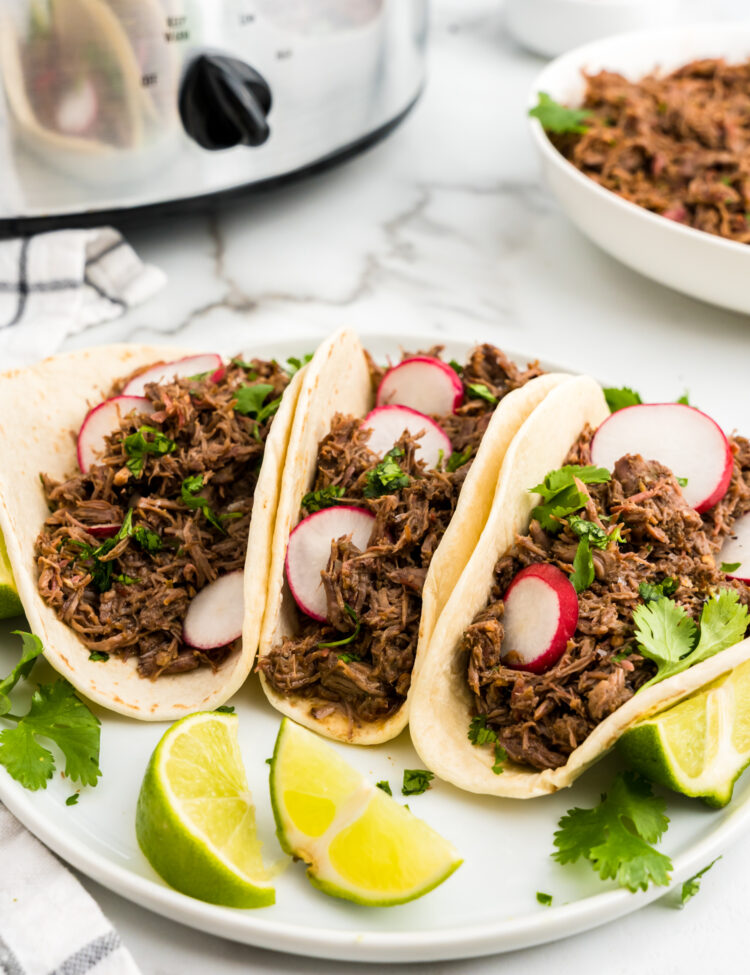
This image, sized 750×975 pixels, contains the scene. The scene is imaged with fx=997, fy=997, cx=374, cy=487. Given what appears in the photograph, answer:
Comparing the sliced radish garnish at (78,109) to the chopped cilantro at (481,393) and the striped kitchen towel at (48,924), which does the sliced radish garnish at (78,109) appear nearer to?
the chopped cilantro at (481,393)

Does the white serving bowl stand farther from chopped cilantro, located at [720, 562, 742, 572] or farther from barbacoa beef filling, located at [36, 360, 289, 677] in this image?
barbacoa beef filling, located at [36, 360, 289, 677]

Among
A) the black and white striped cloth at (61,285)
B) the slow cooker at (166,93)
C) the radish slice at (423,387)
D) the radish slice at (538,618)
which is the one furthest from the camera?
the black and white striped cloth at (61,285)

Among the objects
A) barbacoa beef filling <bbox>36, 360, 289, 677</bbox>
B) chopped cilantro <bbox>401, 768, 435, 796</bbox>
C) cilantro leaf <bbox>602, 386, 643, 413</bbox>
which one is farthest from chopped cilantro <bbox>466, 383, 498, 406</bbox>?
chopped cilantro <bbox>401, 768, 435, 796</bbox>

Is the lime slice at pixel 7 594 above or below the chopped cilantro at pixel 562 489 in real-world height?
below

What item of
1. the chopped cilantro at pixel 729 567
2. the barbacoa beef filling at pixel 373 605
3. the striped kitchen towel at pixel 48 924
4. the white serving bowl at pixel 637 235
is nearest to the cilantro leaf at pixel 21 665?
the striped kitchen towel at pixel 48 924

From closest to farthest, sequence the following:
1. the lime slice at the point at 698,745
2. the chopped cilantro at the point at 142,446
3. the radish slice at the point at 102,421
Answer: the lime slice at the point at 698,745 < the chopped cilantro at the point at 142,446 < the radish slice at the point at 102,421

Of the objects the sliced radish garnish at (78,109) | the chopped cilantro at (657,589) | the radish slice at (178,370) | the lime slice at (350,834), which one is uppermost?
the sliced radish garnish at (78,109)

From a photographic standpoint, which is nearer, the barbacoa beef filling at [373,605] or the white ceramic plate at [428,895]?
the white ceramic plate at [428,895]

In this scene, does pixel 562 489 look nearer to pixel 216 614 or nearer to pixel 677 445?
pixel 677 445
